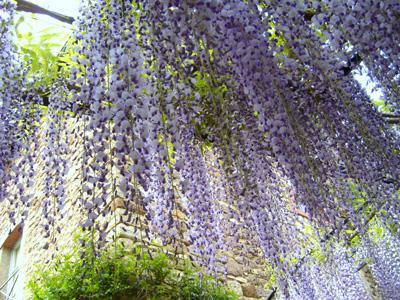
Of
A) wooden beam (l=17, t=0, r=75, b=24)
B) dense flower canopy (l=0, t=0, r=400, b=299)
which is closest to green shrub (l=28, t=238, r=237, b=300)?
dense flower canopy (l=0, t=0, r=400, b=299)

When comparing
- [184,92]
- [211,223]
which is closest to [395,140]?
[211,223]

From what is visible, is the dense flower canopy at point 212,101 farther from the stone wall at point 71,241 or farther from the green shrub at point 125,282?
the stone wall at point 71,241

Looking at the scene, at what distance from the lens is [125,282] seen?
2494 mm

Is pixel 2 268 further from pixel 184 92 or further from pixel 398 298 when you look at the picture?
pixel 398 298

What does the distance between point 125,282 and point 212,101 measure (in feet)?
4.01

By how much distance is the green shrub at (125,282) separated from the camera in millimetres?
2414

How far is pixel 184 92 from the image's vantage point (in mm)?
1923

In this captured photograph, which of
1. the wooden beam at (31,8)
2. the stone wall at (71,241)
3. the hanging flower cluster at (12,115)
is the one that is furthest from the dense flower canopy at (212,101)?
the stone wall at (71,241)

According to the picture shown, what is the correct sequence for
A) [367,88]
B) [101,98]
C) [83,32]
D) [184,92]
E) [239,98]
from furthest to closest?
[367,88]
[239,98]
[83,32]
[184,92]
[101,98]

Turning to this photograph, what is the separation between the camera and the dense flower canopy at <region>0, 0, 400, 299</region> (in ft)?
5.51

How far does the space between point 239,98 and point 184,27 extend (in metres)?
0.66

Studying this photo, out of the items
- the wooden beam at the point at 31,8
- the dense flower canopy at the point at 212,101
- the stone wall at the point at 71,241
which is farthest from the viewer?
the stone wall at the point at 71,241

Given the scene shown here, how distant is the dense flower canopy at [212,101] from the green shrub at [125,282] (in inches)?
7.2

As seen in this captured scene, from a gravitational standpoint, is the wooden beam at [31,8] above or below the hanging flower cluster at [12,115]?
above
